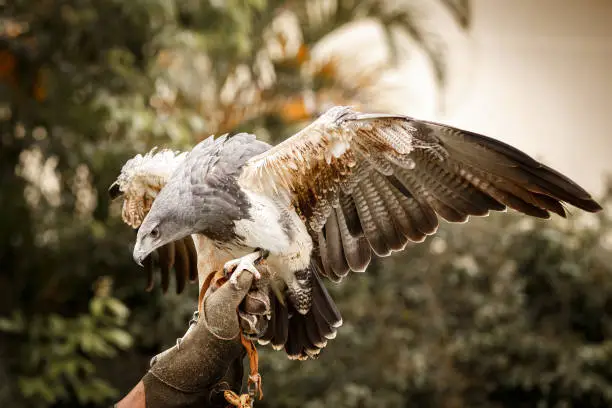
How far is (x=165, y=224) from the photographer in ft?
5.74

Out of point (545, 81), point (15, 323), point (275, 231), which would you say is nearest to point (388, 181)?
point (275, 231)

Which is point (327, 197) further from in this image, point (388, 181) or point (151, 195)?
point (151, 195)

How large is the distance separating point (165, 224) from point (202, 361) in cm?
30

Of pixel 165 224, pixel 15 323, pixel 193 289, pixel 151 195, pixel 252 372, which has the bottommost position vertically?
pixel 193 289

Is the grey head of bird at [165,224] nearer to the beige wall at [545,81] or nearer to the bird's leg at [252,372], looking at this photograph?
the bird's leg at [252,372]

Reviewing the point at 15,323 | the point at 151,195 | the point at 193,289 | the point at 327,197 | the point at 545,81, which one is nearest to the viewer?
the point at 327,197

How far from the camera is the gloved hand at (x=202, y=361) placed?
1.70m

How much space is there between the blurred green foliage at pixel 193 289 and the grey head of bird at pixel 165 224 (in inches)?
85.2

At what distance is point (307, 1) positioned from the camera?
16.4 feet

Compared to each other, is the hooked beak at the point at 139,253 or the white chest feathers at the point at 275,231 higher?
the hooked beak at the point at 139,253

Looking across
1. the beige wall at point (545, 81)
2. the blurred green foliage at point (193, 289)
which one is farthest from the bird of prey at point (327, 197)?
the beige wall at point (545, 81)

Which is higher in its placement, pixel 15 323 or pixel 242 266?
pixel 242 266

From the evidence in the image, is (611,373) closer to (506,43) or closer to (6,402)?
(506,43)

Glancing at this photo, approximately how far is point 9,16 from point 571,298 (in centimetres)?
351
